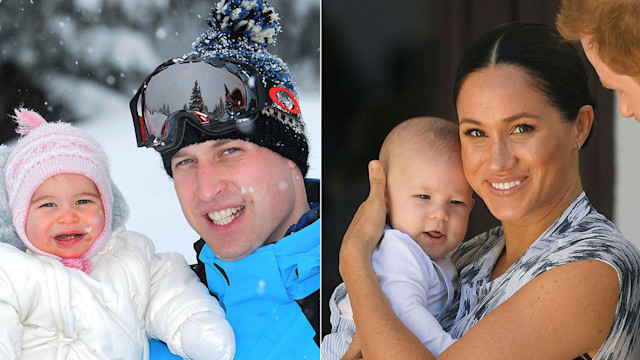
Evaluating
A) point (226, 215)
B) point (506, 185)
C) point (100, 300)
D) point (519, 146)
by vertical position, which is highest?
point (519, 146)

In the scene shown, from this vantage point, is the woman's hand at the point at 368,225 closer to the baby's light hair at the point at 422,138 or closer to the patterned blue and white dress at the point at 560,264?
the baby's light hair at the point at 422,138

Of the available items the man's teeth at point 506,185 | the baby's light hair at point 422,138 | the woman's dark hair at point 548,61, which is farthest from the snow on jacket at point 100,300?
the woman's dark hair at point 548,61

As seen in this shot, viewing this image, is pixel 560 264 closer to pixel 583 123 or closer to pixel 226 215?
pixel 583 123

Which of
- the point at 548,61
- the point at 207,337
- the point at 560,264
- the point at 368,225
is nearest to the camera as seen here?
the point at 560,264

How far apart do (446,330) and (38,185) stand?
1283mm

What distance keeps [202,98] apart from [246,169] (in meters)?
0.27

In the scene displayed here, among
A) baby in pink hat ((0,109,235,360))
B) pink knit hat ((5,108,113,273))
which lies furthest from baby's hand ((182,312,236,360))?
pink knit hat ((5,108,113,273))

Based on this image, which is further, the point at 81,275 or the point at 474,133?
the point at 81,275

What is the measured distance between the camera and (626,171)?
1910 mm

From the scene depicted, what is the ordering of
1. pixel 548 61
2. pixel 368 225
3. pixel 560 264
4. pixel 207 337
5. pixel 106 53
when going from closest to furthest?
pixel 560 264
pixel 548 61
pixel 368 225
pixel 207 337
pixel 106 53

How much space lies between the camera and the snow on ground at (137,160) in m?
2.23

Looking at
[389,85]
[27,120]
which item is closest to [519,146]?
[389,85]

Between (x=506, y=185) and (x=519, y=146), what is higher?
(x=519, y=146)

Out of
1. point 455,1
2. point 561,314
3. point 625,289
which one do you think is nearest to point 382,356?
point 561,314
